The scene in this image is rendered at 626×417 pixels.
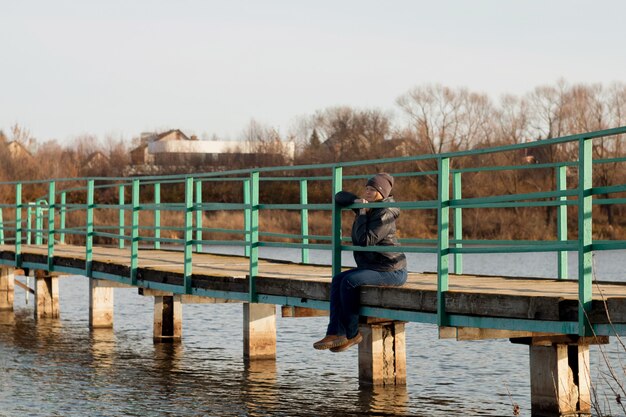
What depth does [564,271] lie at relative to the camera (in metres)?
12.6

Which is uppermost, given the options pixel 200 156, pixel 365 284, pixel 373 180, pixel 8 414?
pixel 200 156

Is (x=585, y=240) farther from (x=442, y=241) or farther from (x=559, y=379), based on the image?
(x=559, y=379)

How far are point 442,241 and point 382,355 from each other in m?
4.12

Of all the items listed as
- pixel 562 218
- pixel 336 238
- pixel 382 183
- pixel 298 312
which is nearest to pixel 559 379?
pixel 562 218

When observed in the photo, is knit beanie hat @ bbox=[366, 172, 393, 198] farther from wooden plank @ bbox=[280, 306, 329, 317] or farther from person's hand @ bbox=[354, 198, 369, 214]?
wooden plank @ bbox=[280, 306, 329, 317]

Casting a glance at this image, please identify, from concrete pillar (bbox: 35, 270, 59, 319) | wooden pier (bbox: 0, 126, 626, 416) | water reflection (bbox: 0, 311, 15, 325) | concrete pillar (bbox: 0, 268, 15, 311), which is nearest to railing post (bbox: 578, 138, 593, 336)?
wooden pier (bbox: 0, 126, 626, 416)

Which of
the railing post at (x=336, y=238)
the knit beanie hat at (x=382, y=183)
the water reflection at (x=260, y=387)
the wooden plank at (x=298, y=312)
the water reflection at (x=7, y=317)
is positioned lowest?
the water reflection at (x=260, y=387)

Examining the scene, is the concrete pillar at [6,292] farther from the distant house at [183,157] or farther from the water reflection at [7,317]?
the distant house at [183,157]

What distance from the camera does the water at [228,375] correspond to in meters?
13.9

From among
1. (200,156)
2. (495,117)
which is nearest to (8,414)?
(495,117)

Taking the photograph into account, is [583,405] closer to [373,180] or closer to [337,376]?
[373,180]

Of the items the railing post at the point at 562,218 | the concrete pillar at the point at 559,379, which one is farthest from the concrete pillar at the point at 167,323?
the concrete pillar at the point at 559,379

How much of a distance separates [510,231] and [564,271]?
43081 millimetres

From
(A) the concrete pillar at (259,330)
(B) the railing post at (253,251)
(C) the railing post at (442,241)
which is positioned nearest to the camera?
(C) the railing post at (442,241)
